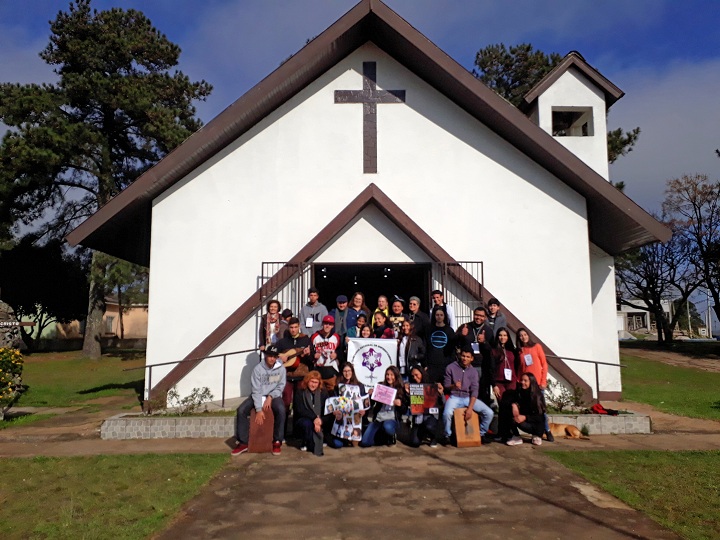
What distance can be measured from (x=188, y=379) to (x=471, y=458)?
218 inches

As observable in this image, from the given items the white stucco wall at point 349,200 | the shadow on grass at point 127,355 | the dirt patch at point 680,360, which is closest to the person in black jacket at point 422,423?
the white stucco wall at point 349,200

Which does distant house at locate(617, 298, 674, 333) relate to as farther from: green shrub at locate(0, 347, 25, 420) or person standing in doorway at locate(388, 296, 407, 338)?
green shrub at locate(0, 347, 25, 420)

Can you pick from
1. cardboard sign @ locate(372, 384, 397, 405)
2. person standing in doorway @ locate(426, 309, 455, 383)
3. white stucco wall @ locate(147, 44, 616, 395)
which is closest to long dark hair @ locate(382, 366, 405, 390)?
cardboard sign @ locate(372, 384, 397, 405)

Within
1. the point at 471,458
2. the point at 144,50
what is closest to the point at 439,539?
the point at 471,458

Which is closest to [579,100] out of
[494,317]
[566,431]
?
[494,317]

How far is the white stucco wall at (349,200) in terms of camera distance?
422 inches

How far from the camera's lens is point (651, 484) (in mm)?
6133

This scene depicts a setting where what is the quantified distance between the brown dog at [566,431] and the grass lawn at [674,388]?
3.68 meters

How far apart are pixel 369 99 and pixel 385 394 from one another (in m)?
6.11

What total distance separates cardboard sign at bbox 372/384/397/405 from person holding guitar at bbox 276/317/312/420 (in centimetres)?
113

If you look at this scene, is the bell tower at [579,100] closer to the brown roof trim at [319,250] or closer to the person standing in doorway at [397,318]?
the brown roof trim at [319,250]

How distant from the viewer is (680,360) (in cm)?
2488

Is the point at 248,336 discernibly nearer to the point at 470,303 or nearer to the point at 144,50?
the point at 470,303

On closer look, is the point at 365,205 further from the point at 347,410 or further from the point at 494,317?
the point at 347,410
